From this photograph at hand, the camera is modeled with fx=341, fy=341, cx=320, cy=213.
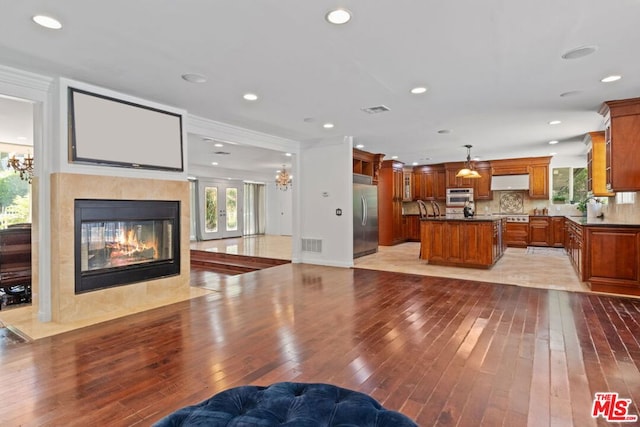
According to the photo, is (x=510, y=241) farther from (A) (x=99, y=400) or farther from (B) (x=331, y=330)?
(A) (x=99, y=400)

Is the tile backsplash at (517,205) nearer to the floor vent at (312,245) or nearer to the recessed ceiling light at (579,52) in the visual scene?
the floor vent at (312,245)

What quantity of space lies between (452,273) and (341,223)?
92.2 inches

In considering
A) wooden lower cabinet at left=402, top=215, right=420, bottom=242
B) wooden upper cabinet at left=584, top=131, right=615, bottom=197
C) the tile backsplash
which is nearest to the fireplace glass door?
wooden upper cabinet at left=584, top=131, right=615, bottom=197

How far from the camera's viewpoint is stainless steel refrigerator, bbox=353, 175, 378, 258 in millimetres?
7863

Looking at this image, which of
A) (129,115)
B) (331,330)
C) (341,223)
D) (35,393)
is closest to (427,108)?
(341,223)

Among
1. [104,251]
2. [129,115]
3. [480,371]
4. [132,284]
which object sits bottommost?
[480,371]

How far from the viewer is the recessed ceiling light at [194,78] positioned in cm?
365

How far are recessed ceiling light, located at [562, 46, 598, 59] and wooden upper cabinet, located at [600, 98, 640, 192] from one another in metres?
2.11

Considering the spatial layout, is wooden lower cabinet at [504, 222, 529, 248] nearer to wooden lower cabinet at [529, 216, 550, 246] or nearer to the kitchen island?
wooden lower cabinet at [529, 216, 550, 246]

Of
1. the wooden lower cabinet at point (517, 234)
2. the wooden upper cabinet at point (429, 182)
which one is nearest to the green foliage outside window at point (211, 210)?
the wooden upper cabinet at point (429, 182)

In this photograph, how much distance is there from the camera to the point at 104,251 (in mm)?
4145

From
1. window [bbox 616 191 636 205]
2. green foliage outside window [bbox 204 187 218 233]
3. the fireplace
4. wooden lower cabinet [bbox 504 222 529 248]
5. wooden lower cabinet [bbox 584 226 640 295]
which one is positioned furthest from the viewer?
green foliage outside window [bbox 204 187 218 233]

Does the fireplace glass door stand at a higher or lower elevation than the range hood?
lower

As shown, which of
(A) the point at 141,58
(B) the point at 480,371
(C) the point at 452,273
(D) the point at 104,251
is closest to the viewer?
(B) the point at 480,371
